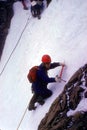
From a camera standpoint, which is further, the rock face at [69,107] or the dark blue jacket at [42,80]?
the dark blue jacket at [42,80]

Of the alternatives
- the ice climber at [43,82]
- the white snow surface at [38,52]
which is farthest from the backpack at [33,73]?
the white snow surface at [38,52]

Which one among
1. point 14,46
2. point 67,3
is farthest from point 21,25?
point 67,3

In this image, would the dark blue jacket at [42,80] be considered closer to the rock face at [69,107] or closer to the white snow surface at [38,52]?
the white snow surface at [38,52]

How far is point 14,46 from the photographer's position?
1540cm

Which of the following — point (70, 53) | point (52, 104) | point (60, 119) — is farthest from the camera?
point (70, 53)

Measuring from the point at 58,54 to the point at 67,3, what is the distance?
333cm

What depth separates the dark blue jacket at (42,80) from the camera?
889 centimetres

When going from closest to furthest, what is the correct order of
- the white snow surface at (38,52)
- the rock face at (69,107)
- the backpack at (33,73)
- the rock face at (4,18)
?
the rock face at (69,107), the backpack at (33,73), the white snow surface at (38,52), the rock face at (4,18)

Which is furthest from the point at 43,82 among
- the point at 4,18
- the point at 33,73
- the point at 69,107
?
the point at 4,18

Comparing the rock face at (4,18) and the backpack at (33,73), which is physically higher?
the backpack at (33,73)

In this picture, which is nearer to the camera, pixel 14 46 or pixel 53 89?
pixel 53 89

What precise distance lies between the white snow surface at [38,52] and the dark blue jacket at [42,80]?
1.36ft

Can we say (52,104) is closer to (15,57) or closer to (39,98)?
(39,98)

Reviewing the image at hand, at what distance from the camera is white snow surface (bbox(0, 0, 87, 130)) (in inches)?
384
